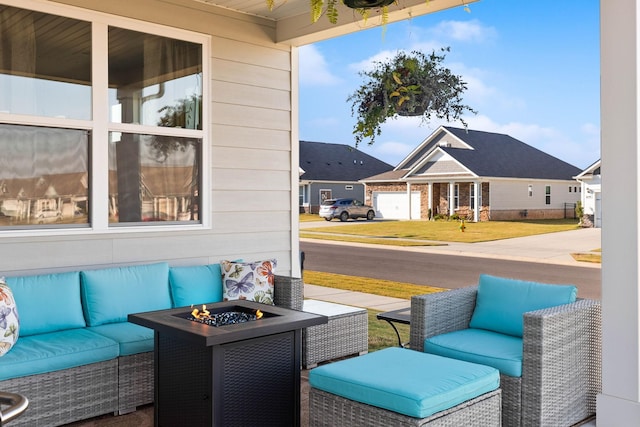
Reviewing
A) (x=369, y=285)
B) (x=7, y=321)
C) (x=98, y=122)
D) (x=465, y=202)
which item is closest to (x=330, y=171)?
(x=465, y=202)

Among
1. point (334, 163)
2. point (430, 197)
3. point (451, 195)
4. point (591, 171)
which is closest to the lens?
point (591, 171)

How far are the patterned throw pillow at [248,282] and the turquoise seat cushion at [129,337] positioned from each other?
88 centimetres

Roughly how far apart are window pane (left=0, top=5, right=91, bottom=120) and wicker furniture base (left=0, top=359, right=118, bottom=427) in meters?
1.79

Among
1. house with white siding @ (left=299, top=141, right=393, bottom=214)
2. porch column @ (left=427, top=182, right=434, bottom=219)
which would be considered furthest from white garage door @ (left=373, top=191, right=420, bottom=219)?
house with white siding @ (left=299, top=141, right=393, bottom=214)

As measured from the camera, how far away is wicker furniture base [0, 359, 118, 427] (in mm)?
3139

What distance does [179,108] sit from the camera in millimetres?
4719

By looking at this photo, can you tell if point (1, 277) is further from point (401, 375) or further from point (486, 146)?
point (486, 146)

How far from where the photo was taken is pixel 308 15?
5051mm

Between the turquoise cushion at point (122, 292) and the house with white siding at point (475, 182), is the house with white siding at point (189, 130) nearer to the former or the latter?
the turquoise cushion at point (122, 292)

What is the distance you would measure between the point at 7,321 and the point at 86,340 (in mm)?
446

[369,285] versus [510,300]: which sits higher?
[510,300]

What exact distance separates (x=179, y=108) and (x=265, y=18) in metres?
1.22

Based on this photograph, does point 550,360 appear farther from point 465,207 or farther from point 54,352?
point 465,207

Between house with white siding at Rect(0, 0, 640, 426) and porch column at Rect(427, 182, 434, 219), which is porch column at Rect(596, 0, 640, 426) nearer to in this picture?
house with white siding at Rect(0, 0, 640, 426)
